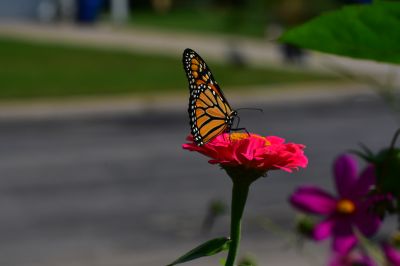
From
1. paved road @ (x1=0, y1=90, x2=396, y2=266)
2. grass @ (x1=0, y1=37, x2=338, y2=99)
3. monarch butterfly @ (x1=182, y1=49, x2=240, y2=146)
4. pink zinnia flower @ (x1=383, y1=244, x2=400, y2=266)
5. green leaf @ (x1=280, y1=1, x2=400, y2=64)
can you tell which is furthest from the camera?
grass @ (x1=0, y1=37, x2=338, y2=99)

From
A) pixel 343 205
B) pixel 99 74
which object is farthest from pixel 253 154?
pixel 99 74

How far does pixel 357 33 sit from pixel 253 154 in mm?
134

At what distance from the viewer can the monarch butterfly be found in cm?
96

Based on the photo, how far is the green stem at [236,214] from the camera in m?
0.70

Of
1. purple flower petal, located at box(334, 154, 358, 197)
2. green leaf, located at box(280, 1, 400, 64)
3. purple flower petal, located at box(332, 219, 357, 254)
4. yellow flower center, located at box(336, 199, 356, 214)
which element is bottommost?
purple flower petal, located at box(332, 219, 357, 254)

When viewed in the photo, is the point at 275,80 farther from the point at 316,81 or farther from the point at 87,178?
→ the point at 87,178

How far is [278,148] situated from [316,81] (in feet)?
56.1

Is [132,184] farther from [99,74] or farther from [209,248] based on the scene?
[209,248]

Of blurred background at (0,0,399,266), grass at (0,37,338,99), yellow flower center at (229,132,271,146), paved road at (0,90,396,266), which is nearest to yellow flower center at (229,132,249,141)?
yellow flower center at (229,132,271,146)

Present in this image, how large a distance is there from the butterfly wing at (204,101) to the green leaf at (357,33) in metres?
0.28

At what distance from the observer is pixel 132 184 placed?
10289 millimetres

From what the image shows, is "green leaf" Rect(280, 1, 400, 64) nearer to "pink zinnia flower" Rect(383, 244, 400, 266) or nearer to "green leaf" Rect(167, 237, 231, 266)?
"green leaf" Rect(167, 237, 231, 266)

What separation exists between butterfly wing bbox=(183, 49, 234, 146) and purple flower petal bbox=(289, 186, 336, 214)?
21 centimetres

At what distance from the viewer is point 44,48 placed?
22672mm
